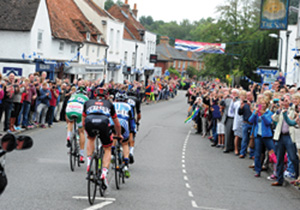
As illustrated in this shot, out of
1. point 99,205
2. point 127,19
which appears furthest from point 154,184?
point 127,19

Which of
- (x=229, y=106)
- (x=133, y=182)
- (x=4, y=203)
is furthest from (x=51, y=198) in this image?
(x=229, y=106)

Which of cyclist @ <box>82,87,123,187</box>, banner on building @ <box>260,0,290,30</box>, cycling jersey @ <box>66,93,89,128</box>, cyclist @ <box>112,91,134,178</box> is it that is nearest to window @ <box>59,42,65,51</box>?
banner on building @ <box>260,0,290,30</box>

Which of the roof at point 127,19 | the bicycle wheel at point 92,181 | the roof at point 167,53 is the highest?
the roof at point 127,19

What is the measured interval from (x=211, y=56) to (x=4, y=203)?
79627 mm

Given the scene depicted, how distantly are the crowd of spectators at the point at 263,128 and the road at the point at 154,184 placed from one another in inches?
20.1

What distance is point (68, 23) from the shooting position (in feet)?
144

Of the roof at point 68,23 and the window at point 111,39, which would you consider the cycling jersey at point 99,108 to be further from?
the window at point 111,39

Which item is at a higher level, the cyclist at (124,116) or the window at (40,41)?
the window at (40,41)

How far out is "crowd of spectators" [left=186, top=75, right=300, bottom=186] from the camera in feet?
40.8

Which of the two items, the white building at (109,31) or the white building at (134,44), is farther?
the white building at (134,44)

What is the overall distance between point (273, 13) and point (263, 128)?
15884 millimetres

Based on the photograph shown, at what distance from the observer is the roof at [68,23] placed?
3958 cm

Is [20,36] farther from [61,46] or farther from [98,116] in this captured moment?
[98,116]

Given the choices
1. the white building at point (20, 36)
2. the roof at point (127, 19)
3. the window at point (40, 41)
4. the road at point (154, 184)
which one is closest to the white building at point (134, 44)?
the roof at point (127, 19)
